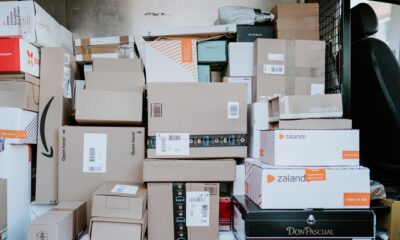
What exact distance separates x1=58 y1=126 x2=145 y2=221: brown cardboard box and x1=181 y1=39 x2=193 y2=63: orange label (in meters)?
0.50

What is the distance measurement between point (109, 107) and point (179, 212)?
1.89 feet

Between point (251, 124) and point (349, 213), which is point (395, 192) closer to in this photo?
point (349, 213)

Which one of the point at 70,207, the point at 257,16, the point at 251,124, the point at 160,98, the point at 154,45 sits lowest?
the point at 70,207

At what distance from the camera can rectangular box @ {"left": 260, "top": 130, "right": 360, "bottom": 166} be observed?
123 cm

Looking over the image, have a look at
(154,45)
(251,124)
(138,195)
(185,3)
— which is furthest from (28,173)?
(185,3)

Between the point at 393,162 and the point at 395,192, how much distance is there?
0.50ft

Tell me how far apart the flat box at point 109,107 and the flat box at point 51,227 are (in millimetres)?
452

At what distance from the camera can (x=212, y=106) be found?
140 cm

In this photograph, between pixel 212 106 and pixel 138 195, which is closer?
pixel 138 195

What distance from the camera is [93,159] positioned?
144 centimetres

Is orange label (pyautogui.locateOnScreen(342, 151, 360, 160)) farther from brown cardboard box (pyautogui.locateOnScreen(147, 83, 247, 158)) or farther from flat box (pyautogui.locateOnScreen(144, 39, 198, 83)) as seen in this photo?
flat box (pyautogui.locateOnScreen(144, 39, 198, 83))

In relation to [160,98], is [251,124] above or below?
below

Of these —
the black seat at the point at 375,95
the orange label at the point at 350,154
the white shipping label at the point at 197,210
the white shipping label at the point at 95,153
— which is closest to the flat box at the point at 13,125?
the white shipping label at the point at 95,153

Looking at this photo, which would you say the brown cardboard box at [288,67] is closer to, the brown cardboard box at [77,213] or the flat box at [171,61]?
the flat box at [171,61]
